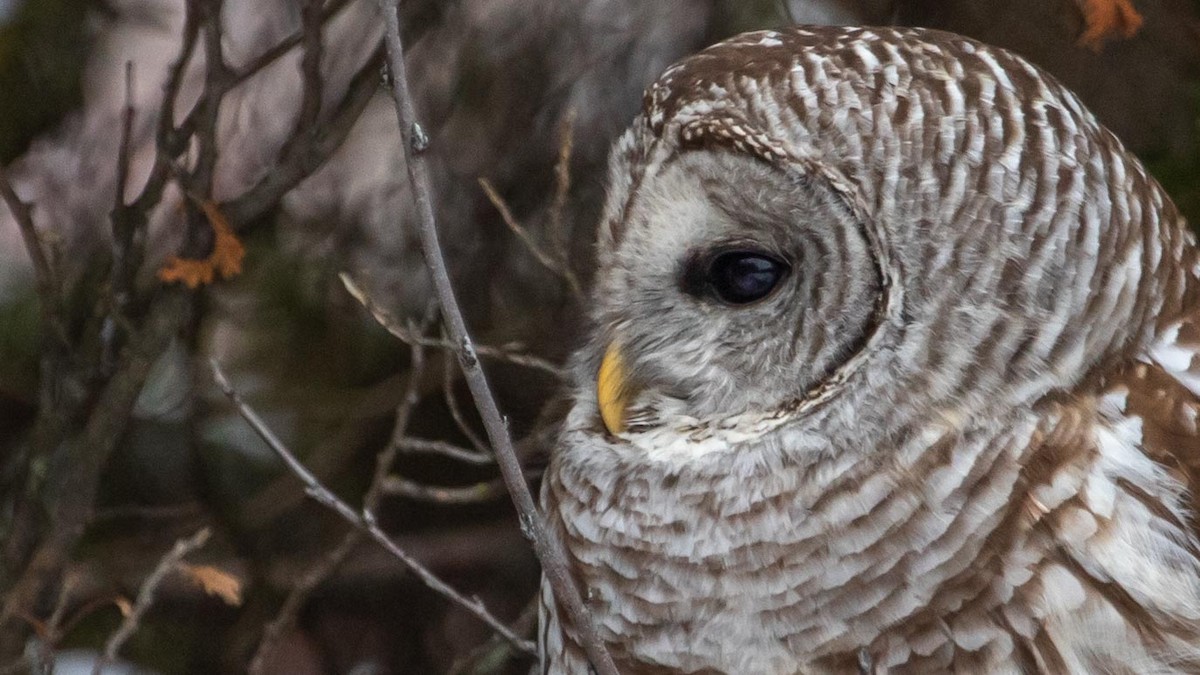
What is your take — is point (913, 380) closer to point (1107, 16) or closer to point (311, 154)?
point (1107, 16)

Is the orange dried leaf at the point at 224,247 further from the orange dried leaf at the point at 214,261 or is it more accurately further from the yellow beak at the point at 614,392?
the yellow beak at the point at 614,392

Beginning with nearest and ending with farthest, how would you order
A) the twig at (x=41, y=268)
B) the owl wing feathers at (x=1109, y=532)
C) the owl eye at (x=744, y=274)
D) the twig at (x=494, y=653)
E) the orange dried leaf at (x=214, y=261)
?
the owl wing feathers at (x=1109, y=532) < the owl eye at (x=744, y=274) < the orange dried leaf at (x=214, y=261) < the twig at (x=41, y=268) < the twig at (x=494, y=653)

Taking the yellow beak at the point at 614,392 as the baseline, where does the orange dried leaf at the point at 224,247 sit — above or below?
above

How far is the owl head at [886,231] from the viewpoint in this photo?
2436 mm

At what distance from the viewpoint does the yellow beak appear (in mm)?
2793

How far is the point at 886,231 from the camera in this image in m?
2.43

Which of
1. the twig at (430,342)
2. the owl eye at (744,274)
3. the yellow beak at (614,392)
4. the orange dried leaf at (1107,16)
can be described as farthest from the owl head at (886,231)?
the twig at (430,342)

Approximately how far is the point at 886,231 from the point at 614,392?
0.62m

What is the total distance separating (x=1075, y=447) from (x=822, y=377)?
1.33 feet

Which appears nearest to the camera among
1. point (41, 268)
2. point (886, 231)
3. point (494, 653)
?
point (886, 231)

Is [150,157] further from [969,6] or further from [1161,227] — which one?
[1161,227]

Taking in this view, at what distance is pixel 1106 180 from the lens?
254cm

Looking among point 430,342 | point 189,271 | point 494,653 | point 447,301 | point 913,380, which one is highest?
point 447,301

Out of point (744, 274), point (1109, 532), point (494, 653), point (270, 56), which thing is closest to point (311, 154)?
point (270, 56)
